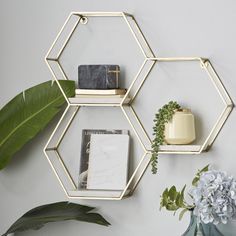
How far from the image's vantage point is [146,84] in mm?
2332

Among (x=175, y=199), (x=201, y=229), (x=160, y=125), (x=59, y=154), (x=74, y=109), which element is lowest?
(x=201, y=229)

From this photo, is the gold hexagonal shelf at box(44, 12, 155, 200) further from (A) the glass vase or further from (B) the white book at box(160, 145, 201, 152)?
(A) the glass vase

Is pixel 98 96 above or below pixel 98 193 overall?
above

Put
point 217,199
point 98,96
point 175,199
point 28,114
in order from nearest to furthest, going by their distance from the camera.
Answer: point 217,199 → point 175,199 → point 98,96 → point 28,114

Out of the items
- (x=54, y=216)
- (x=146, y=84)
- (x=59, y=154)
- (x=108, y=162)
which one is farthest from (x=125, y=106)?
(x=54, y=216)

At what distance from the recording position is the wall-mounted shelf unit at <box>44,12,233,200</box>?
223cm

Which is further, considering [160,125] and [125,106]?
[125,106]

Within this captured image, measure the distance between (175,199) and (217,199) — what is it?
19 centimetres

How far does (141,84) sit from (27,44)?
0.49 meters

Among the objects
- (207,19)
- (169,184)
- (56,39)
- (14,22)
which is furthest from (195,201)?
(14,22)

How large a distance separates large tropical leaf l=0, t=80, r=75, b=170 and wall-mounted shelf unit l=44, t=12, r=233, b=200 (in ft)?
0.16

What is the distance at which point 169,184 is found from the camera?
2.30 metres

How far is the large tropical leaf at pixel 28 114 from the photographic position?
2.38m

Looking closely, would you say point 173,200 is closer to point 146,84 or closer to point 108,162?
point 108,162
